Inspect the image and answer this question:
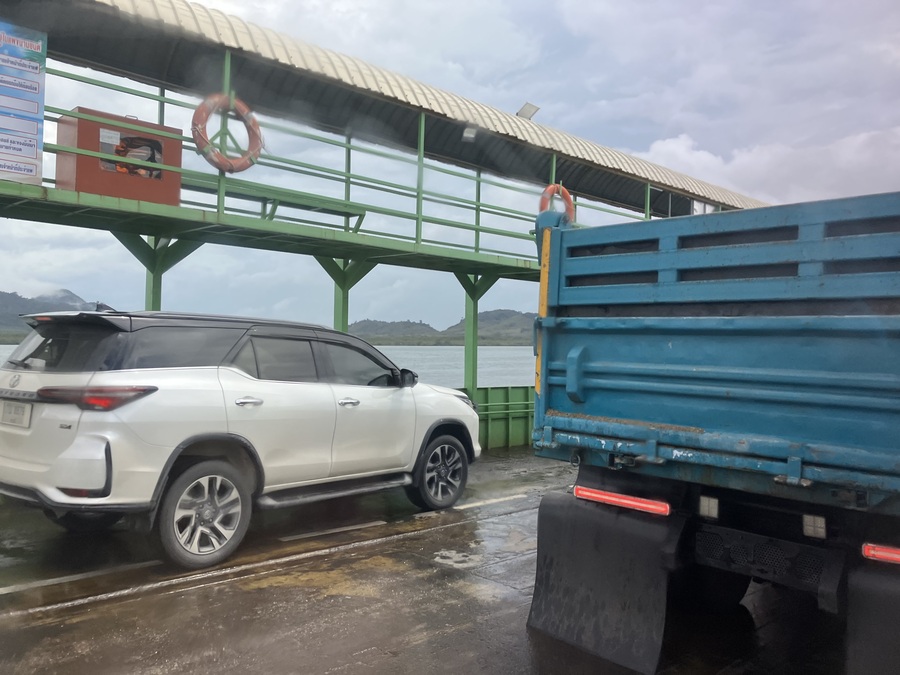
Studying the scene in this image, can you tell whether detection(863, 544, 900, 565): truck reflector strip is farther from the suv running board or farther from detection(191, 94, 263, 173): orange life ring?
detection(191, 94, 263, 173): orange life ring

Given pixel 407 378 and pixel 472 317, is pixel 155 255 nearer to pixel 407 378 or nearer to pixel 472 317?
pixel 407 378

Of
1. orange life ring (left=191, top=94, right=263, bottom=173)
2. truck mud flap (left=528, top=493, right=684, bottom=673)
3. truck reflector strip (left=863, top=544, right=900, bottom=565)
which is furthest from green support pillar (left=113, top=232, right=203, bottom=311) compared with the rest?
truck reflector strip (left=863, top=544, right=900, bottom=565)

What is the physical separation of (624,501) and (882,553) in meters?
1.22

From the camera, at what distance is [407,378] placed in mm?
6906

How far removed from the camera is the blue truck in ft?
9.64

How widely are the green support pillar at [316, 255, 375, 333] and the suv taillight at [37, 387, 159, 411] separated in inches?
184

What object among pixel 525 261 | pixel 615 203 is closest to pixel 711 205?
pixel 615 203

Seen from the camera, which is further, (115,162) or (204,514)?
(115,162)

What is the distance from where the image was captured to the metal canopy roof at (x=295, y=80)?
6.80 m

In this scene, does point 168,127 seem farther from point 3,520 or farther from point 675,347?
point 675,347

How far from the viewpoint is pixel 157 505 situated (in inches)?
193

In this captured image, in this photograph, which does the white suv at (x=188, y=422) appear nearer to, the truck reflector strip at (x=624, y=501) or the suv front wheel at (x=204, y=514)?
the suv front wheel at (x=204, y=514)

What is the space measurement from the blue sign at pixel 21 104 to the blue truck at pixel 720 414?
4811 millimetres

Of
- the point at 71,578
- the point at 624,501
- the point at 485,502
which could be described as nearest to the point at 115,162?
the point at 71,578
